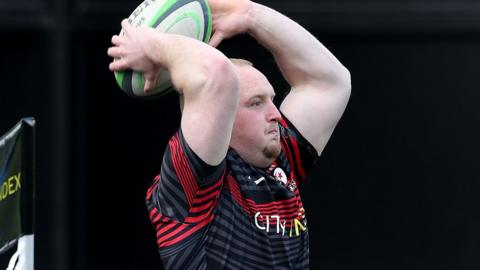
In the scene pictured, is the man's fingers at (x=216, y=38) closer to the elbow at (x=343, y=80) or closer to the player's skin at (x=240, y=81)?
the player's skin at (x=240, y=81)

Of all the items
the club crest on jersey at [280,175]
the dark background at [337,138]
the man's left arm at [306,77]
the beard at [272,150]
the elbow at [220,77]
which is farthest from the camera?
the dark background at [337,138]

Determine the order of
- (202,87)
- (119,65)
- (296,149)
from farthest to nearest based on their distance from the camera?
(296,149)
(119,65)
(202,87)

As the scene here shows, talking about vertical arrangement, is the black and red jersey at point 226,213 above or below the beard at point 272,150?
below

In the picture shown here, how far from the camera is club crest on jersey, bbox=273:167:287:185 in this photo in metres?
3.63

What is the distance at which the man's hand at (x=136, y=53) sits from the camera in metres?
3.30

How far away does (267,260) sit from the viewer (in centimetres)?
343

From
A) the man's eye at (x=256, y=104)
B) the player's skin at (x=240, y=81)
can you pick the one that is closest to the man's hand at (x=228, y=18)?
the player's skin at (x=240, y=81)

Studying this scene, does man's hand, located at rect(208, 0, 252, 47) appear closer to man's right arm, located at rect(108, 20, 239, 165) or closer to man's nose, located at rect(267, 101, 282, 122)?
man's nose, located at rect(267, 101, 282, 122)

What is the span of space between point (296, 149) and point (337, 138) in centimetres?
230

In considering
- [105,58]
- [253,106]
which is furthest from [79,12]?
[253,106]

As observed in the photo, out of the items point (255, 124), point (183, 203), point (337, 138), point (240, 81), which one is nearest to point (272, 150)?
point (255, 124)

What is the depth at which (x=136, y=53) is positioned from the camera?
3.31 metres

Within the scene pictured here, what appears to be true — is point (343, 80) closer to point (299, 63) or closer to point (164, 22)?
point (299, 63)

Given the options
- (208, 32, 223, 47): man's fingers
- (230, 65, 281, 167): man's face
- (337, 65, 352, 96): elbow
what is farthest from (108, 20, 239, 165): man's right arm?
(337, 65, 352, 96): elbow
